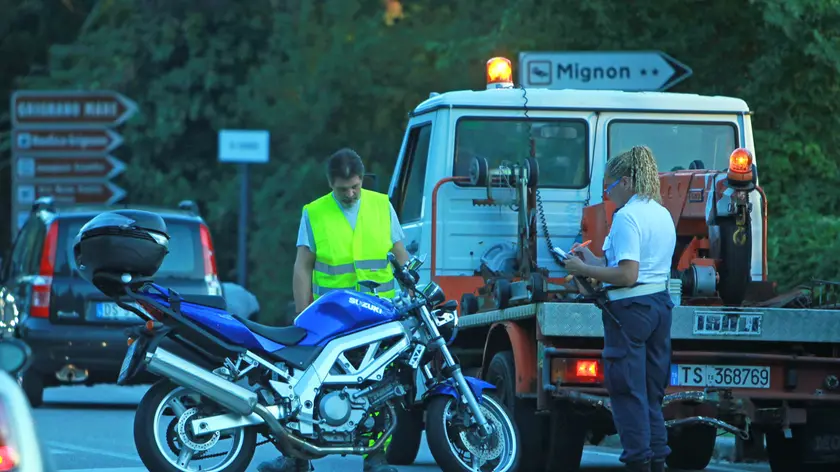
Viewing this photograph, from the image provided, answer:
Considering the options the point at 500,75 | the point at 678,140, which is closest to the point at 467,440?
the point at 678,140

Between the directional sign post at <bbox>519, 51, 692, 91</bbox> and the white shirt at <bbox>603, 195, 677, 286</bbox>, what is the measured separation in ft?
→ 20.4

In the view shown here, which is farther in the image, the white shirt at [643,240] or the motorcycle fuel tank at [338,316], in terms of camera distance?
the motorcycle fuel tank at [338,316]

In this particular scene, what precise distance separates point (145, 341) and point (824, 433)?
12.2 ft

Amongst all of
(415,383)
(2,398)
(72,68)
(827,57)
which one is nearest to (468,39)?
(827,57)

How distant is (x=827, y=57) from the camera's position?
56.7ft

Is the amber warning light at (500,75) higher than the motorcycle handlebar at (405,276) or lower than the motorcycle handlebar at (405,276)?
higher

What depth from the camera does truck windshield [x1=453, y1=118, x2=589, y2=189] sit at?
41.1 feet

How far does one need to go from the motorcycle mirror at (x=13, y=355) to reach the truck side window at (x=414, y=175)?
6740 millimetres

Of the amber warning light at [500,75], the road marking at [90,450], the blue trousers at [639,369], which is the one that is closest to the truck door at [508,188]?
the amber warning light at [500,75]

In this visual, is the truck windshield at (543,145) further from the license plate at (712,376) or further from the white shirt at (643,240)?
the white shirt at (643,240)

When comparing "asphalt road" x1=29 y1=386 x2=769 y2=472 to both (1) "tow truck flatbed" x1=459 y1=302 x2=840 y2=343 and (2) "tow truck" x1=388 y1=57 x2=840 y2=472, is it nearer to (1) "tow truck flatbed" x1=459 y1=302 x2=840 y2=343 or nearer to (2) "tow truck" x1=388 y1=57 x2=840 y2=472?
(2) "tow truck" x1=388 y1=57 x2=840 y2=472

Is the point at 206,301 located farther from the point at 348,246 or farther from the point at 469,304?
the point at 469,304

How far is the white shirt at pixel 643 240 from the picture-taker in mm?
9102

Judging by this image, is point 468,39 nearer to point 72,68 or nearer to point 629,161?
point 72,68
